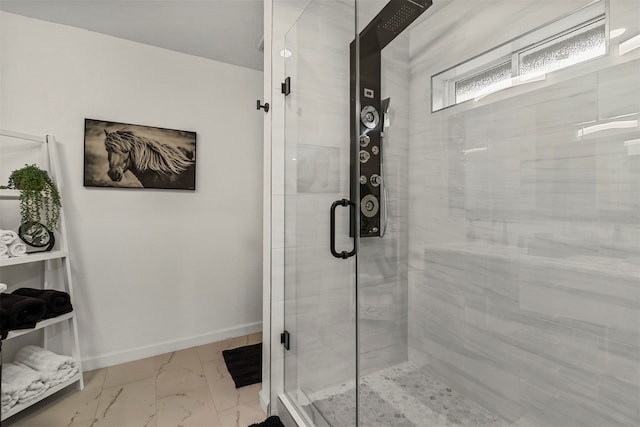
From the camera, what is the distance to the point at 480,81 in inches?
66.7

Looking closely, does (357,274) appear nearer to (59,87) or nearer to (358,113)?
(358,113)

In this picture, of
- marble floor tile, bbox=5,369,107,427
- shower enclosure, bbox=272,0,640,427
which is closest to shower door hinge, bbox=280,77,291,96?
shower enclosure, bbox=272,0,640,427

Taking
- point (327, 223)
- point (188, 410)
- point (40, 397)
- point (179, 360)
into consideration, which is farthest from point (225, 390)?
point (327, 223)

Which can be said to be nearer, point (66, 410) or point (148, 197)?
point (66, 410)

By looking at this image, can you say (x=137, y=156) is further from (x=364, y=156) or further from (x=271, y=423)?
(x=271, y=423)

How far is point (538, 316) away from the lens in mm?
1501

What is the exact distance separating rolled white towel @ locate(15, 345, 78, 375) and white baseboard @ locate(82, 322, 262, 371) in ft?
1.10

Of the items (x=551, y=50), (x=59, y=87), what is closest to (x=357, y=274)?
(x=551, y=50)

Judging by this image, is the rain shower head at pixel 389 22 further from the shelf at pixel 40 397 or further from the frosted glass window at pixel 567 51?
the shelf at pixel 40 397

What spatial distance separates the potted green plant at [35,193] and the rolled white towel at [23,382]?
2.63ft

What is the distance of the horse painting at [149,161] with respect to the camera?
2.32 meters

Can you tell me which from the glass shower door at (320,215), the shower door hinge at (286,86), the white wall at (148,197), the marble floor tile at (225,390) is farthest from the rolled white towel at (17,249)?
the shower door hinge at (286,86)

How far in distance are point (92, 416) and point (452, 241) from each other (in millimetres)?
2214

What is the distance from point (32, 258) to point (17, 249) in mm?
87
